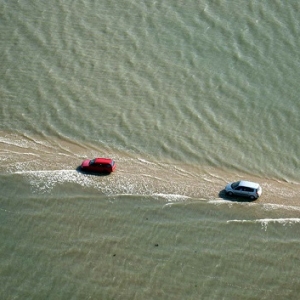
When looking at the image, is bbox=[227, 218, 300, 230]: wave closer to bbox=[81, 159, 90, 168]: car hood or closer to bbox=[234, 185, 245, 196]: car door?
bbox=[234, 185, 245, 196]: car door

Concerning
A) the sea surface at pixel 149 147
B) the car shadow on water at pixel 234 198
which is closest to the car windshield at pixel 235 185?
the car shadow on water at pixel 234 198

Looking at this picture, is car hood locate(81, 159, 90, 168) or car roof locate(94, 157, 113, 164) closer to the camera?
car roof locate(94, 157, 113, 164)

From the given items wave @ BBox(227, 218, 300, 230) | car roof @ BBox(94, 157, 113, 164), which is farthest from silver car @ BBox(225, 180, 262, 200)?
car roof @ BBox(94, 157, 113, 164)

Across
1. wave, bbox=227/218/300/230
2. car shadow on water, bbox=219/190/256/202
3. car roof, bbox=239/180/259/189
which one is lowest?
wave, bbox=227/218/300/230

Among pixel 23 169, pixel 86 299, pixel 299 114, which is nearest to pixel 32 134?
pixel 23 169

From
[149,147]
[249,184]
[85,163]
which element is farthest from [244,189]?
[85,163]

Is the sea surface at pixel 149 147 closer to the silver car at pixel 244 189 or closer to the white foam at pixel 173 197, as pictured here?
the white foam at pixel 173 197
